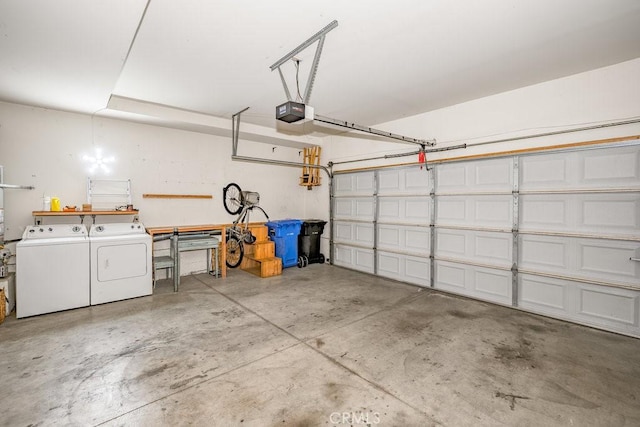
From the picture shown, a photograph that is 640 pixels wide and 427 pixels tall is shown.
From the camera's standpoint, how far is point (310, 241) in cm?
673

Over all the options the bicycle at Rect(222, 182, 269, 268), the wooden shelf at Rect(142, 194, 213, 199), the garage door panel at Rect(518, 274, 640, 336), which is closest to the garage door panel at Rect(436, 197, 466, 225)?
the garage door panel at Rect(518, 274, 640, 336)

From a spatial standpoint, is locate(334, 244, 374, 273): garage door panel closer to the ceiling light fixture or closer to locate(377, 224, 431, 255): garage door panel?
locate(377, 224, 431, 255): garage door panel

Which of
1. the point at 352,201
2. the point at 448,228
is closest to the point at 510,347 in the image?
the point at 448,228

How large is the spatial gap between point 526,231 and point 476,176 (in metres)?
1.01

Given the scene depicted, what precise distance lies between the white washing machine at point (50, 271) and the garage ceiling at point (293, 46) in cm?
185

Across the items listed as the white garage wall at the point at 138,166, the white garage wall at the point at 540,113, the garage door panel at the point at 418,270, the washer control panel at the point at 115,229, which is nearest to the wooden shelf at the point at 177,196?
the white garage wall at the point at 138,166

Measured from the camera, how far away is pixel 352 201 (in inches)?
249

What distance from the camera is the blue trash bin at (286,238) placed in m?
6.18

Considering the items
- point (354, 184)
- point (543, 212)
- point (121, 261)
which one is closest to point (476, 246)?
point (543, 212)

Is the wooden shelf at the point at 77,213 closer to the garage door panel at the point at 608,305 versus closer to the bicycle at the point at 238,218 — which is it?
the bicycle at the point at 238,218

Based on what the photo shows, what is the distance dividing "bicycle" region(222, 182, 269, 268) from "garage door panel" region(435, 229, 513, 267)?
3.62m

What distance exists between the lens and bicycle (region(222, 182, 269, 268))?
5.99 metres

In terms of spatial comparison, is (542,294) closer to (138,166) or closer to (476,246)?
(476,246)

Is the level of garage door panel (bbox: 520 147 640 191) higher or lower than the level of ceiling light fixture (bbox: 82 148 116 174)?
lower
